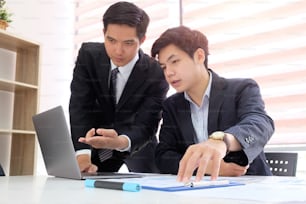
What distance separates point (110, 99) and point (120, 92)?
0.17 ft

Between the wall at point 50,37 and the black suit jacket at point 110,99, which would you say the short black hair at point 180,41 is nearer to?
the black suit jacket at point 110,99

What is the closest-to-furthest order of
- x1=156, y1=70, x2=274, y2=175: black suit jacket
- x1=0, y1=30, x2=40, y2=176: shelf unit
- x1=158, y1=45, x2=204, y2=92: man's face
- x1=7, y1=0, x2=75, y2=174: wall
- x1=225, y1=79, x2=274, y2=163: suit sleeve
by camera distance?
1. x1=225, y1=79, x2=274, y2=163: suit sleeve
2. x1=156, y1=70, x2=274, y2=175: black suit jacket
3. x1=158, y1=45, x2=204, y2=92: man's face
4. x1=0, y1=30, x2=40, y2=176: shelf unit
5. x1=7, y1=0, x2=75, y2=174: wall

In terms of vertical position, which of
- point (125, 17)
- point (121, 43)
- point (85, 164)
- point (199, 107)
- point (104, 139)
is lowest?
point (85, 164)

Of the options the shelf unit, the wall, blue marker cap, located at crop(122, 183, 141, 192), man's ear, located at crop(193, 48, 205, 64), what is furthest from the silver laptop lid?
the wall

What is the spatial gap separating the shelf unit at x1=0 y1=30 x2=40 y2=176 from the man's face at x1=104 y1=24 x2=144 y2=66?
3.11 ft

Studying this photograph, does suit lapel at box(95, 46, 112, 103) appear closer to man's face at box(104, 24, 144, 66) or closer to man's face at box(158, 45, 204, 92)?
man's face at box(104, 24, 144, 66)

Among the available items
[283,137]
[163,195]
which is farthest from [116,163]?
[163,195]

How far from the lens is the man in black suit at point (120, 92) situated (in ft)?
4.97

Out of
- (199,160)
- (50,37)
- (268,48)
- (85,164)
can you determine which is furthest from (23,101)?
(199,160)

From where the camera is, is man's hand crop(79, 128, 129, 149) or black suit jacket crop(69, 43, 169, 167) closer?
man's hand crop(79, 128, 129, 149)

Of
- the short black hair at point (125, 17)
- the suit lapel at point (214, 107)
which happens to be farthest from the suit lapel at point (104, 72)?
the suit lapel at point (214, 107)

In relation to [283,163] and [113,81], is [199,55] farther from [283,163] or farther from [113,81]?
[283,163]

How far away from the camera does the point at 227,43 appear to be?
2.21 m

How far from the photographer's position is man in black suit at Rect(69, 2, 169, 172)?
1514 millimetres
